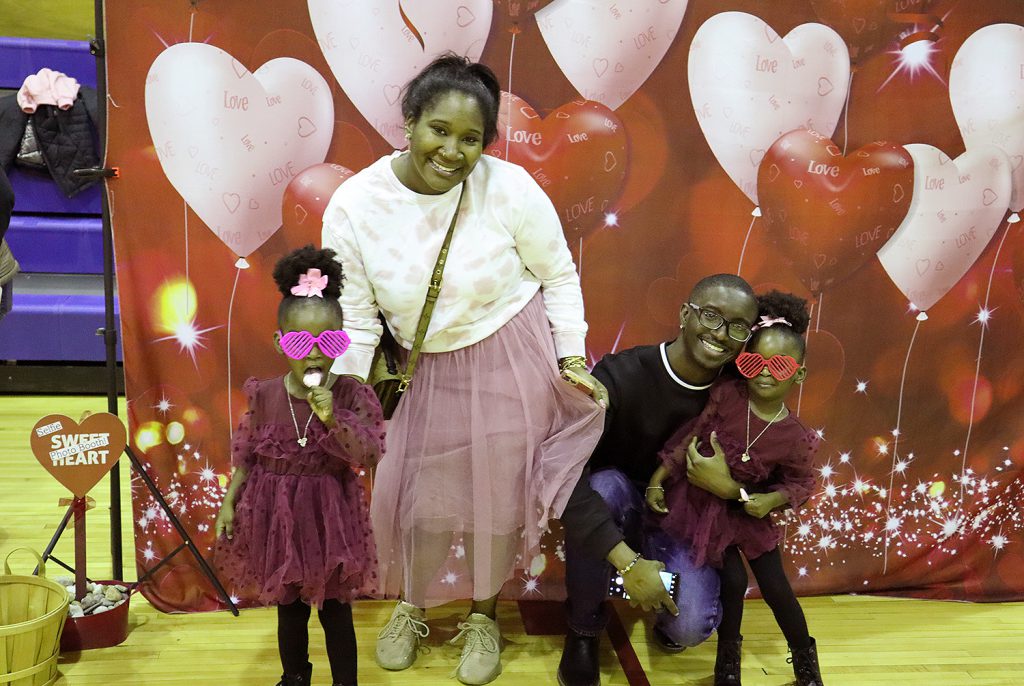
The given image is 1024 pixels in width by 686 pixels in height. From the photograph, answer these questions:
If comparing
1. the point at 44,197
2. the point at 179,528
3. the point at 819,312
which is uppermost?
the point at 44,197

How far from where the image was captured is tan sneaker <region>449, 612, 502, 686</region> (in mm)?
2096

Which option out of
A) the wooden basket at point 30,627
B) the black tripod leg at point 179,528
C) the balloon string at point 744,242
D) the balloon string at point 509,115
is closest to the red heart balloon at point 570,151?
the balloon string at point 509,115

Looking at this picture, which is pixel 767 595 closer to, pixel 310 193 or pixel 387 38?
pixel 310 193

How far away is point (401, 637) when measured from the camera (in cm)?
217

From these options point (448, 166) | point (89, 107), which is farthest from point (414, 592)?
point (89, 107)

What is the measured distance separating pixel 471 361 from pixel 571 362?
9.3 inches

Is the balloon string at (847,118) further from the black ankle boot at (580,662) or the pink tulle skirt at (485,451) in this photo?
the black ankle boot at (580,662)

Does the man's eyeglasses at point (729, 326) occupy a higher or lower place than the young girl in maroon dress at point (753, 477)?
higher

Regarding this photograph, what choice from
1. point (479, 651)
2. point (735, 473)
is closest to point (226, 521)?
point (479, 651)

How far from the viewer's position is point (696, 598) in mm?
2078

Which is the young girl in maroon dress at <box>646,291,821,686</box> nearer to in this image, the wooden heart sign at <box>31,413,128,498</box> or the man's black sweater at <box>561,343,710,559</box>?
the man's black sweater at <box>561,343,710,559</box>

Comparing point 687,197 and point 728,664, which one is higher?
point 687,197

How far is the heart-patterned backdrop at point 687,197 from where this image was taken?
2.16 meters

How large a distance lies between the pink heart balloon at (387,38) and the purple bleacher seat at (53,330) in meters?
2.24
